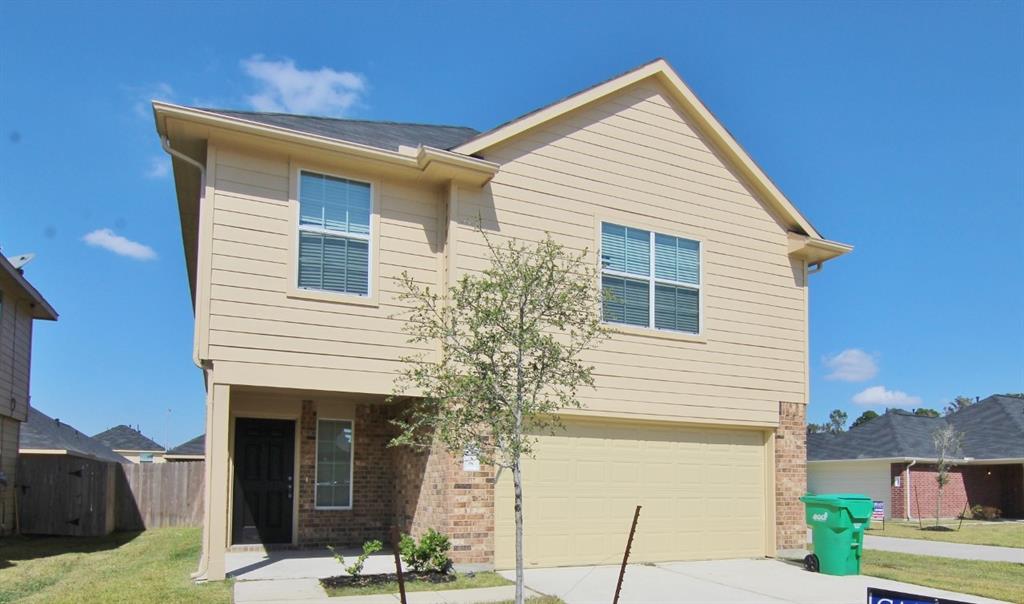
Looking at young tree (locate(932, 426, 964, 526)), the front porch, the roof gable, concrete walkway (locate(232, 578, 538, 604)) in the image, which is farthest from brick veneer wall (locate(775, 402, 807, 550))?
young tree (locate(932, 426, 964, 526))

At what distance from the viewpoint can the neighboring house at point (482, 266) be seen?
10.3 meters

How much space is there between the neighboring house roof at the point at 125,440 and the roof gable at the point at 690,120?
113 ft

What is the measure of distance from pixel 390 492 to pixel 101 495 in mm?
7252

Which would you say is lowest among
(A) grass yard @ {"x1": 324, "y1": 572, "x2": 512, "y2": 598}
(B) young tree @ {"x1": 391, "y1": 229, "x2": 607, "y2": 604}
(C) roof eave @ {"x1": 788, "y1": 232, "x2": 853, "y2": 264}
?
(A) grass yard @ {"x1": 324, "y1": 572, "x2": 512, "y2": 598}

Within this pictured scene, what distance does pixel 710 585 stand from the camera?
34.0ft

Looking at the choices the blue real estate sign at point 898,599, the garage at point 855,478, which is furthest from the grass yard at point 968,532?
the blue real estate sign at point 898,599

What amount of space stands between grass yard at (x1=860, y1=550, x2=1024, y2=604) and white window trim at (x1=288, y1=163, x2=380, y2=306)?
8.02 metres

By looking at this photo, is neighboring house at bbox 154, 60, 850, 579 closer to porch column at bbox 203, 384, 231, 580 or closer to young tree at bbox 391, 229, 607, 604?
porch column at bbox 203, 384, 231, 580

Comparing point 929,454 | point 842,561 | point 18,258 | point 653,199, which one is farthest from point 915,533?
point 18,258

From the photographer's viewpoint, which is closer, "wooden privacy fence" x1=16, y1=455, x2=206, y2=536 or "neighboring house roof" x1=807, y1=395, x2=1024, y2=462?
"wooden privacy fence" x1=16, y1=455, x2=206, y2=536

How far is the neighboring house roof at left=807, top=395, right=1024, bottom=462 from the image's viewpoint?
30.6 m

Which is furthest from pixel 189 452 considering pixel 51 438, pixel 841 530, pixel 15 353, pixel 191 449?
pixel 841 530

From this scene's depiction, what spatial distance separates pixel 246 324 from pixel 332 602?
344cm

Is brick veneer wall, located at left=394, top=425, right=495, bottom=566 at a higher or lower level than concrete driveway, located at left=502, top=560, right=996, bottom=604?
higher
